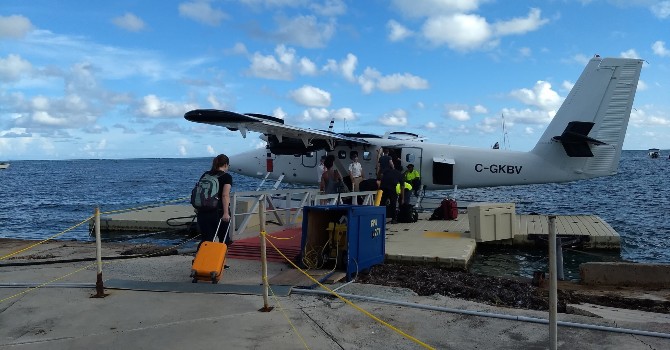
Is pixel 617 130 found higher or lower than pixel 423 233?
higher

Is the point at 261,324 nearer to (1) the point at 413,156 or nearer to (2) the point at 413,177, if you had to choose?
(2) the point at 413,177

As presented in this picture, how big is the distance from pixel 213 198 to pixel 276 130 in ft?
26.6

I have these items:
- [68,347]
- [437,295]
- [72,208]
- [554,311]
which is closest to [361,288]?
[437,295]

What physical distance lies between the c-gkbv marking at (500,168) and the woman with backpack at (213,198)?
12952 millimetres

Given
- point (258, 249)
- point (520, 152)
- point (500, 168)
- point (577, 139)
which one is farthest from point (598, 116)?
point (258, 249)

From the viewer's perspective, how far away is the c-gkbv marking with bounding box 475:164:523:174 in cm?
1850

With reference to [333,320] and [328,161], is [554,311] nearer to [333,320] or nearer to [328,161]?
[333,320]

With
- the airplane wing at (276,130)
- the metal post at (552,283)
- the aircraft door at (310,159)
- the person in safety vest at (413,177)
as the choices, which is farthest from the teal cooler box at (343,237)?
the aircraft door at (310,159)

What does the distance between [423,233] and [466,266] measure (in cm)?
316

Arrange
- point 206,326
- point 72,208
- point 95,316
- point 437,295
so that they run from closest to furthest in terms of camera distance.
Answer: point 206,326 → point 95,316 → point 437,295 → point 72,208

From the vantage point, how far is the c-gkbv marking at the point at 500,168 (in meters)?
18.5

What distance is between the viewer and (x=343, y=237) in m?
8.47

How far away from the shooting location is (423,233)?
13508mm

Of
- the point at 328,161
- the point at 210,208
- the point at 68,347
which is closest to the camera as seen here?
the point at 68,347
